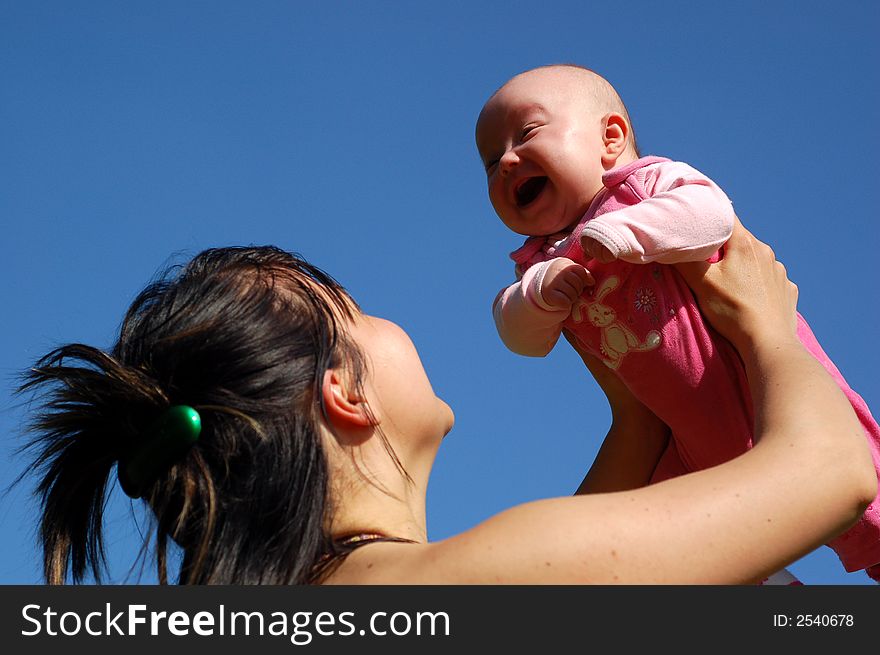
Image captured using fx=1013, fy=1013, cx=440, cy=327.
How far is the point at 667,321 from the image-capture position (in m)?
3.01

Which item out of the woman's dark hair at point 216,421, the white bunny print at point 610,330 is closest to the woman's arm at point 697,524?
the woman's dark hair at point 216,421

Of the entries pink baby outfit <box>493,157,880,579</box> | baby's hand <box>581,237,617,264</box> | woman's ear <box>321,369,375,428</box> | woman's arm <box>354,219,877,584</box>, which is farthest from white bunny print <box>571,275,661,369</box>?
woman's ear <box>321,369,375,428</box>

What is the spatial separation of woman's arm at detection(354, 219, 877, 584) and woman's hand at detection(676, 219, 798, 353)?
0.55 meters

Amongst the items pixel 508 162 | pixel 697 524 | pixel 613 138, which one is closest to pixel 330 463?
pixel 697 524

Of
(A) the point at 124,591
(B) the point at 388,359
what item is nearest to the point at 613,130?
(B) the point at 388,359

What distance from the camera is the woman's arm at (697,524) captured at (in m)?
1.83

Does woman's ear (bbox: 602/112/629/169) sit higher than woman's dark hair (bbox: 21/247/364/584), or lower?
higher

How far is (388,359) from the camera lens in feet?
8.29

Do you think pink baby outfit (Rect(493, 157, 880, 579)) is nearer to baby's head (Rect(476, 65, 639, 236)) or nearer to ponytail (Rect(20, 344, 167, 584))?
baby's head (Rect(476, 65, 639, 236))

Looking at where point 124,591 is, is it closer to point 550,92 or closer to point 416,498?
point 416,498

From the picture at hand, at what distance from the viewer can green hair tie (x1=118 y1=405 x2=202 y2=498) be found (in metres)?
2.20

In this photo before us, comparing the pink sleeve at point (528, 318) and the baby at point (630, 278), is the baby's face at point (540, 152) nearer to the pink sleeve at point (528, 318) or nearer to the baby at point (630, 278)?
the baby at point (630, 278)

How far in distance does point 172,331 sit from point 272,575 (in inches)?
24.8

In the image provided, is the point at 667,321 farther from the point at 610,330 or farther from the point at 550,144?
the point at 550,144
